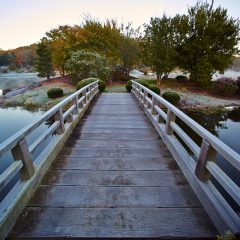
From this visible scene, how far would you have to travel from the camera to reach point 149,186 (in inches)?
124

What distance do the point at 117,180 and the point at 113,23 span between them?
28988 mm

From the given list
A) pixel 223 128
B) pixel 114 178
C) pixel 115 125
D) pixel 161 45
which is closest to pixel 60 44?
pixel 161 45

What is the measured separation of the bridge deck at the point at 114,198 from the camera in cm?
232

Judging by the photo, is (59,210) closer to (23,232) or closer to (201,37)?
(23,232)

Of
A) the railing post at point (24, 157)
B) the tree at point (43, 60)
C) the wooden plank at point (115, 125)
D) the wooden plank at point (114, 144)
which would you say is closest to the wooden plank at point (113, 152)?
the wooden plank at point (114, 144)

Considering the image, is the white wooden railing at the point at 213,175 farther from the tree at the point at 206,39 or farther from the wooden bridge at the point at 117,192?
the tree at the point at 206,39

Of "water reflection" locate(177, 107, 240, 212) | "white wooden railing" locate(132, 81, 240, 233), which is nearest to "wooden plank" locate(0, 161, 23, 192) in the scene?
"white wooden railing" locate(132, 81, 240, 233)

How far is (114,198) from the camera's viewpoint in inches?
111

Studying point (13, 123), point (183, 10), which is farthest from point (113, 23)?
point (13, 123)

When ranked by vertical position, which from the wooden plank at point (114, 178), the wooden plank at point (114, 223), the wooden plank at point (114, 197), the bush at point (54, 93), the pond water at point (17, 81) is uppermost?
the wooden plank at point (114, 223)

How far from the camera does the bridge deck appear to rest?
232cm

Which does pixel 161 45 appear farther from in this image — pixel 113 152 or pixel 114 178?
Result: pixel 114 178

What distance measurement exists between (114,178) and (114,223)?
99cm

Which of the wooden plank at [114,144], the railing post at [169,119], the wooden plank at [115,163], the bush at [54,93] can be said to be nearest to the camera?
the wooden plank at [115,163]
